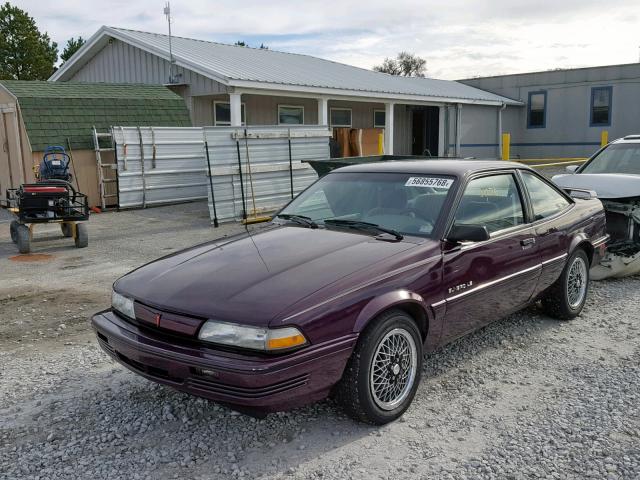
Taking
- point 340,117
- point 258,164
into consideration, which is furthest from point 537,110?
point 258,164

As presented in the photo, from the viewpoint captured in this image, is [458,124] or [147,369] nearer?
[147,369]

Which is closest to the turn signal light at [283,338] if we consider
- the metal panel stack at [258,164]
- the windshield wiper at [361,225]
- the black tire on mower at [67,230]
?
the windshield wiper at [361,225]

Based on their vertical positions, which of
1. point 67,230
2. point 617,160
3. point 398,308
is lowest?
point 67,230

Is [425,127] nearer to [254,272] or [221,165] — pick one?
[221,165]

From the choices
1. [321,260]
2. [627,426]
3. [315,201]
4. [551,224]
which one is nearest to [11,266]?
[315,201]

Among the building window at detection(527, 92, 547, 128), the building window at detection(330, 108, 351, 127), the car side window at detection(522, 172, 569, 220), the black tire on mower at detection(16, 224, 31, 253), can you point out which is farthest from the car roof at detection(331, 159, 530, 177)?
the building window at detection(527, 92, 547, 128)

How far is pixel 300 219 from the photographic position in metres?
4.46

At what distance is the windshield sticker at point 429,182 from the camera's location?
4.21m

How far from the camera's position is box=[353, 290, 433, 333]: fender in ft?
10.5

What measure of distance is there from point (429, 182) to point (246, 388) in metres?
2.11

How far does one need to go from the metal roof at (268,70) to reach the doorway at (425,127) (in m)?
1.58

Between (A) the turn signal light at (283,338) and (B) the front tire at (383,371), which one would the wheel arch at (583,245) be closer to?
(B) the front tire at (383,371)

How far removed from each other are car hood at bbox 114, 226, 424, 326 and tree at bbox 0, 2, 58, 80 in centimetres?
3820

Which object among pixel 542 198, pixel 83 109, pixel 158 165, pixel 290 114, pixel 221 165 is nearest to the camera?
pixel 542 198
